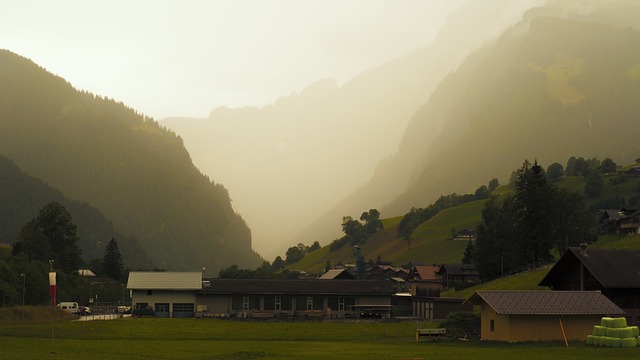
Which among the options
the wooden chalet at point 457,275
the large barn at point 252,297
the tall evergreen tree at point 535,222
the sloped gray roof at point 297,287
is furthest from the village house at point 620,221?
the large barn at point 252,297

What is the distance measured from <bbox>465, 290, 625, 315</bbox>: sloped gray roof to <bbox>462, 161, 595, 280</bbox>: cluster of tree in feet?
184

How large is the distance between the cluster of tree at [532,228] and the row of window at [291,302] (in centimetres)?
2545

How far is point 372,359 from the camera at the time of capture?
4534 centimetres

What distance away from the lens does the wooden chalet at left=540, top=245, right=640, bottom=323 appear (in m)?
71.1

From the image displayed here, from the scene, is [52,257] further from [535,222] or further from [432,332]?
[432,332]

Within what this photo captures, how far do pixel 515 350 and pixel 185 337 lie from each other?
89.2 feet

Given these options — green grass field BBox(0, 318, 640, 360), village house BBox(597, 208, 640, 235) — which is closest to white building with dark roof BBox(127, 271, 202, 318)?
green grass field BBox(0, 318, 640, 360)

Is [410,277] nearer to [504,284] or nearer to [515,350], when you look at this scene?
[504,284]

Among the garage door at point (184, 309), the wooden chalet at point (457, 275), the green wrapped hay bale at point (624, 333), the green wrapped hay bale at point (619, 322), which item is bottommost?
the garage door at point (184, 309)

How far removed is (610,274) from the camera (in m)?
71.8

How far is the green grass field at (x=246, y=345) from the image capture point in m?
47.9

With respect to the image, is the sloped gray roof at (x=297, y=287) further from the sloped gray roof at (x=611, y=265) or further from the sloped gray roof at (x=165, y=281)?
the sloped gray roof at (x=611, y=265)

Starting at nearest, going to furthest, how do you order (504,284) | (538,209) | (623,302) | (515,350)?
(515,350)
(623,302)
(504,284)
(538,209)

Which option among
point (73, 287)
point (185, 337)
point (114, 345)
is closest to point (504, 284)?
point (185, 337)
